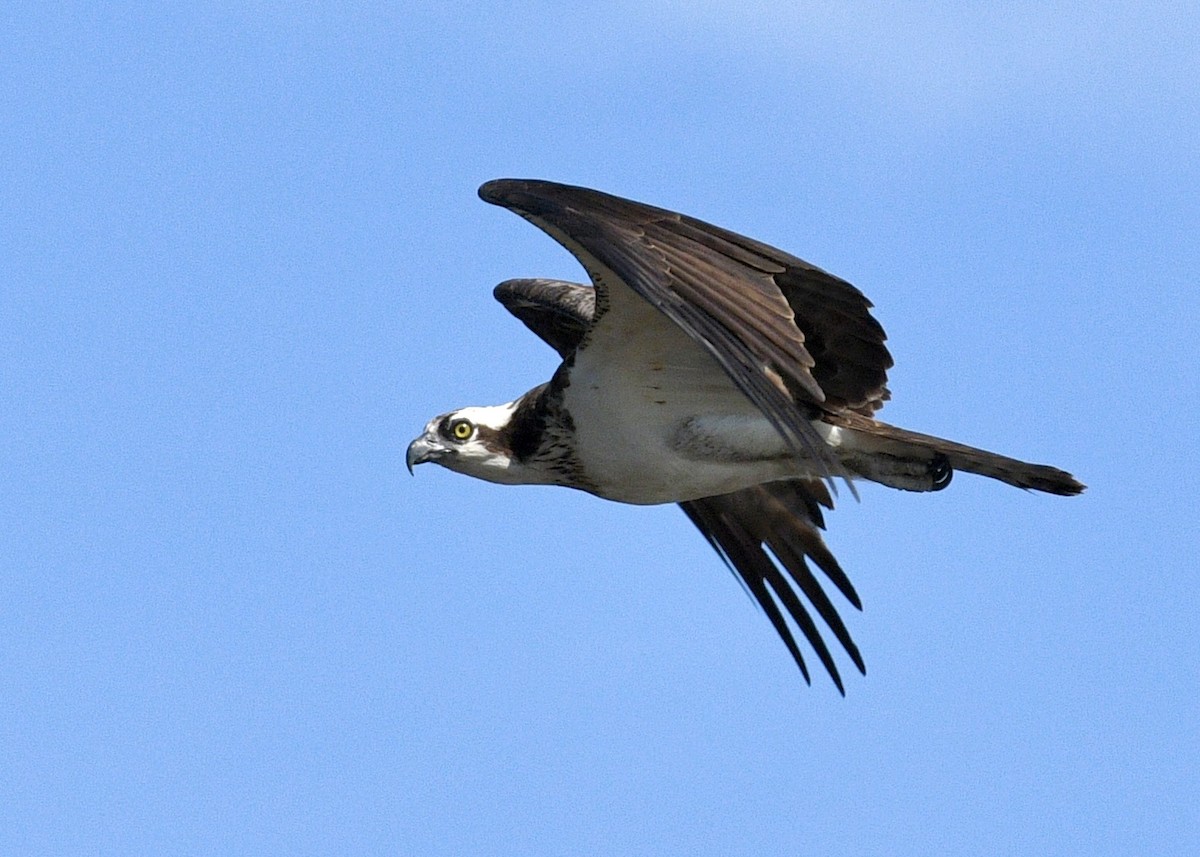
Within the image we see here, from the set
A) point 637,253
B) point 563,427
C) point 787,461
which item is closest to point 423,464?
point 563,427

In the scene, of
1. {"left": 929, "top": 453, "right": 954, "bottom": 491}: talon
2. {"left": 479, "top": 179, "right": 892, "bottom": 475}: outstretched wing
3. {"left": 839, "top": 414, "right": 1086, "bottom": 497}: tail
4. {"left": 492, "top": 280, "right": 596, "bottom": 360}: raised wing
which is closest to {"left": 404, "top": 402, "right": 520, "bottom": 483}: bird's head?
{"left": 479, "top": 179, "right": 892, "bottom": 475}: outstretched wing

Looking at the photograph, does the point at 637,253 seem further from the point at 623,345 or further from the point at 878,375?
the point at 878,375

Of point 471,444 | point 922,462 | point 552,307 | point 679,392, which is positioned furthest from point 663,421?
point 552,307

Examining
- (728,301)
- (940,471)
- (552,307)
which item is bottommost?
(940,471)

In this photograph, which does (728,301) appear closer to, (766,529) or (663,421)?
(663,421)

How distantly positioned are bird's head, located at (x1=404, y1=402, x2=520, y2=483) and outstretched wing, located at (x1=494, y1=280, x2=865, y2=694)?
1414 millimetres

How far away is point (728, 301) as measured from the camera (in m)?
11.1

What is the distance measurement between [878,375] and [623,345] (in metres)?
1.54

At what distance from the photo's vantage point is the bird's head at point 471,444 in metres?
13.5

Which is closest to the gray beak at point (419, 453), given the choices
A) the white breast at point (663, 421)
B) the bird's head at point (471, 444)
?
the bird's head at point (471, 444)

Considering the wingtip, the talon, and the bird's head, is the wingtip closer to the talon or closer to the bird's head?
the bird's head

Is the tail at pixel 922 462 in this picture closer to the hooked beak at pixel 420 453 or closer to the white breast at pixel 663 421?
the white breast at pixel 663 421

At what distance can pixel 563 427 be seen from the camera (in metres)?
13.2

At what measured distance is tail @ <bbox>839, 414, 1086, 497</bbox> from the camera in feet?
41.7
